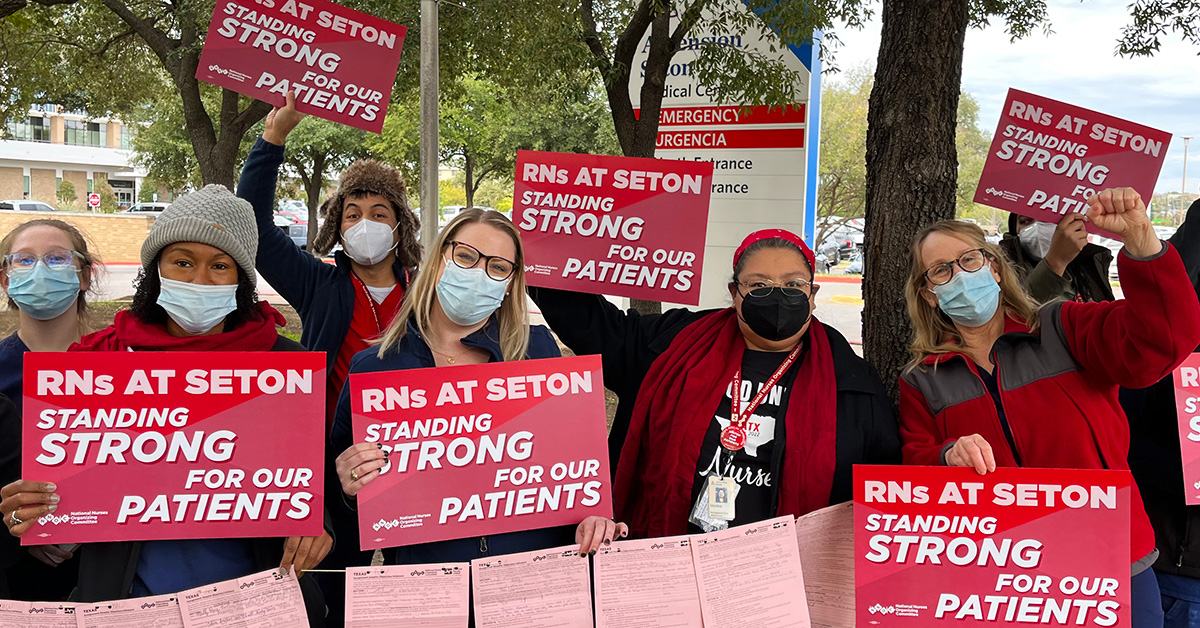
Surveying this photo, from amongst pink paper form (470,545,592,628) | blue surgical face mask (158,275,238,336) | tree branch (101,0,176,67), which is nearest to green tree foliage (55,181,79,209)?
tree branch (101,0,176,67)

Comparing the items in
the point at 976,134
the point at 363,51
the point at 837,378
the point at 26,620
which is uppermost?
the point at 976,134

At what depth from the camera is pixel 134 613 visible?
2361 millimetres

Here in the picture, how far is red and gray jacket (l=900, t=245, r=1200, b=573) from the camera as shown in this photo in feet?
8.55

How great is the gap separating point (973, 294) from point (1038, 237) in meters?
1.39

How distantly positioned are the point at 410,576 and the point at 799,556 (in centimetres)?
115

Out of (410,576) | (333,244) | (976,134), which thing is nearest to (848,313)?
(333,244)

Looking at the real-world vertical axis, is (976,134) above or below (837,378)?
above

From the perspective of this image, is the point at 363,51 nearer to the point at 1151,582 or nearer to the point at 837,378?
the point at 837,378

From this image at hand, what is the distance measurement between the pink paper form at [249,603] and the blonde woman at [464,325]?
299 millimetres

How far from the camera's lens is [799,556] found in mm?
2682

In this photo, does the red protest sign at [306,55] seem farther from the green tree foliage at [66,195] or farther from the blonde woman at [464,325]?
the green tree foliage at [66,195]

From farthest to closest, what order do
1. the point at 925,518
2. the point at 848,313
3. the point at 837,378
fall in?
1. the point at 848,313
2. the point at 837,378
3. the point at 925,518

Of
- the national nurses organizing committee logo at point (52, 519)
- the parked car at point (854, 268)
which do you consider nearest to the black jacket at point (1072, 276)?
the national nurses organizing committee logo at point (52, 519)

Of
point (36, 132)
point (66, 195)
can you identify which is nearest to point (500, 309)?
point (66, 195)
